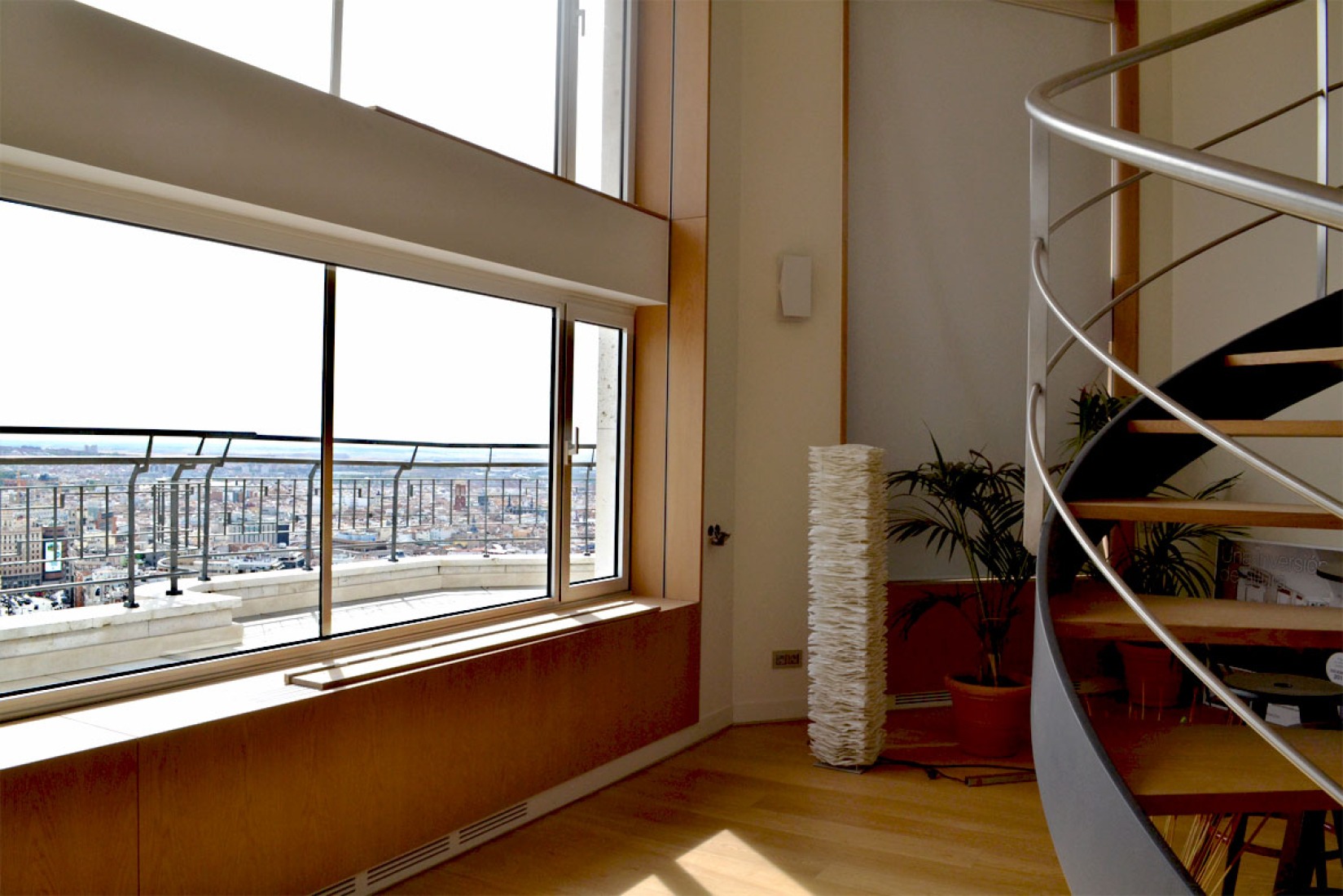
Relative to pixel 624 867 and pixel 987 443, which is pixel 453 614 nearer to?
pixel 624 867

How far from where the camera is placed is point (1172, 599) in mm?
2164

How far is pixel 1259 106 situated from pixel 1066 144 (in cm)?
95

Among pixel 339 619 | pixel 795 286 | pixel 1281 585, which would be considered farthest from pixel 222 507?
pixel 1281 585

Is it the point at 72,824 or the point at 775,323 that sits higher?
the point at 775,323

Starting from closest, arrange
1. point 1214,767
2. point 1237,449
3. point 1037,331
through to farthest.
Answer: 1. point 1237,449
2. point 1214,767
3. point 1037,331

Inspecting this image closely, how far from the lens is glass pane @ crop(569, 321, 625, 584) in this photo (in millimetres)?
4410

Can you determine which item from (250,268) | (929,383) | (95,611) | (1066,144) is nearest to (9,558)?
(95,611)

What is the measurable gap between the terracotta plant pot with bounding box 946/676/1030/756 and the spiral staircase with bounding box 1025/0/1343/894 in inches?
64.6

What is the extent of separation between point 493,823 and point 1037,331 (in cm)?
242

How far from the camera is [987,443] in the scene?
17.7 ft

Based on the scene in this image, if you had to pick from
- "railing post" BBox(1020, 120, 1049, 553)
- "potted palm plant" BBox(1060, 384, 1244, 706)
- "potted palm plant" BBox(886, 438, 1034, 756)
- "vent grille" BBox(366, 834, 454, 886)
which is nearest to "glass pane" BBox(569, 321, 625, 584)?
"potted palm plant" BBox(886, 438, 1034, 756)

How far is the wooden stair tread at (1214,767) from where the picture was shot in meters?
1.63

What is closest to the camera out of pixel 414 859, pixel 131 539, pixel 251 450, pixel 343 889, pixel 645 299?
pixel 131 539

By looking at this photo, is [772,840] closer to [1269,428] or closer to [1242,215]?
[1269,428]
